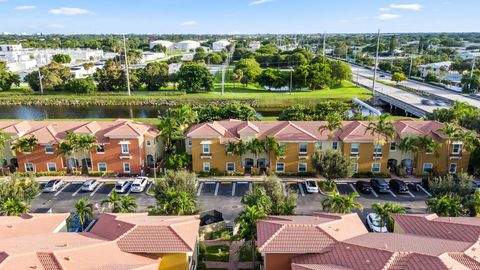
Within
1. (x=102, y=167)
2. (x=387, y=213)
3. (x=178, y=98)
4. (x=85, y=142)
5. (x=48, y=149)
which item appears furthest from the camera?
(x=178, y=98)

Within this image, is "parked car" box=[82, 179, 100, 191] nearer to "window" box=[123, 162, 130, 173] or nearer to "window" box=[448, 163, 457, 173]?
"window" box=[123, 162, 130, 173]

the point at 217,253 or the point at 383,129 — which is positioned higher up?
the point at 383,129

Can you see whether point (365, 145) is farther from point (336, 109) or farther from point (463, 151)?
point (336, 109)

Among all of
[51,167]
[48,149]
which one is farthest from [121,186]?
[48,149]

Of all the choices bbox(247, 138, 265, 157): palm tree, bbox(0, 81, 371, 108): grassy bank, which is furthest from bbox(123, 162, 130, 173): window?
bbox(0, 81, 371, 108): grassy bank

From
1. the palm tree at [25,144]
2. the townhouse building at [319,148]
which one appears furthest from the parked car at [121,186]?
the palm tree at [25,144]

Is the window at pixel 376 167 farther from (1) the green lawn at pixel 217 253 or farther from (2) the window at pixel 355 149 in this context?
(1) the green lawn at pixel 217 253

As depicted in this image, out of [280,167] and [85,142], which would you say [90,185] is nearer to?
[85,142]

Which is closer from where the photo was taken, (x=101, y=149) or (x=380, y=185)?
(x=380, y=185)
